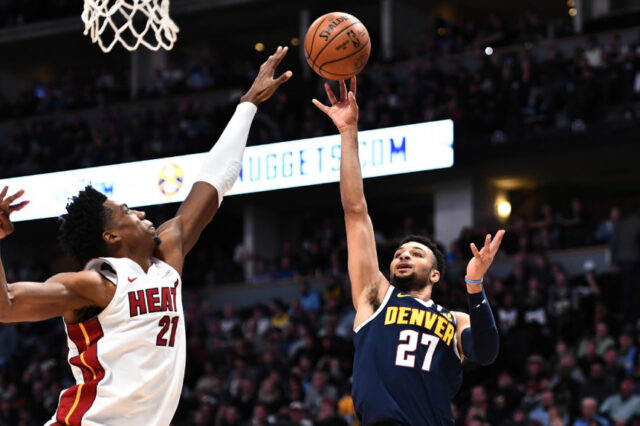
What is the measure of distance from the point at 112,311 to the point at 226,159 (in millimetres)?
1038

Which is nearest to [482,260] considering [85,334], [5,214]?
[85,334]

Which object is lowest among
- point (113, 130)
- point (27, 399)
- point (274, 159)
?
point (27, 399)

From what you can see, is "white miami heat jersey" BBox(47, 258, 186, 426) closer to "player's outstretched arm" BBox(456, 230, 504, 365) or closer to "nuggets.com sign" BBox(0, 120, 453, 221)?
"player's outstretched arm" BBox(456, 230, 504, 365)

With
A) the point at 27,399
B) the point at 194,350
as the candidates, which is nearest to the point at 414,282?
the point at 194,350

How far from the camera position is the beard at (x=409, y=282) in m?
5.31

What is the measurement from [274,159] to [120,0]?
21.1ft

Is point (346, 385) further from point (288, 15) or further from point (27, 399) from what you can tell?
point (288, 15)

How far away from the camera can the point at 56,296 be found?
3.95 metres

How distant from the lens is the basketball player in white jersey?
3.99 meters

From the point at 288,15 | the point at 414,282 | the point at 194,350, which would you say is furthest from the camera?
the point at 288,15

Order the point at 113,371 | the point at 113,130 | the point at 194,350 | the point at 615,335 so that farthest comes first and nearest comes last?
the point at 113,130, the point at 194,350, the point at 615,335, the point at 113,371

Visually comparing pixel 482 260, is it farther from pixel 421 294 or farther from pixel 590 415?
pixel 590 415

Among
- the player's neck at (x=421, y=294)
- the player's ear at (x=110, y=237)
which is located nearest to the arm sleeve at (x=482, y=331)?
the player's neck at (x=421, y=294)

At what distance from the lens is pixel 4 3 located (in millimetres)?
25172
